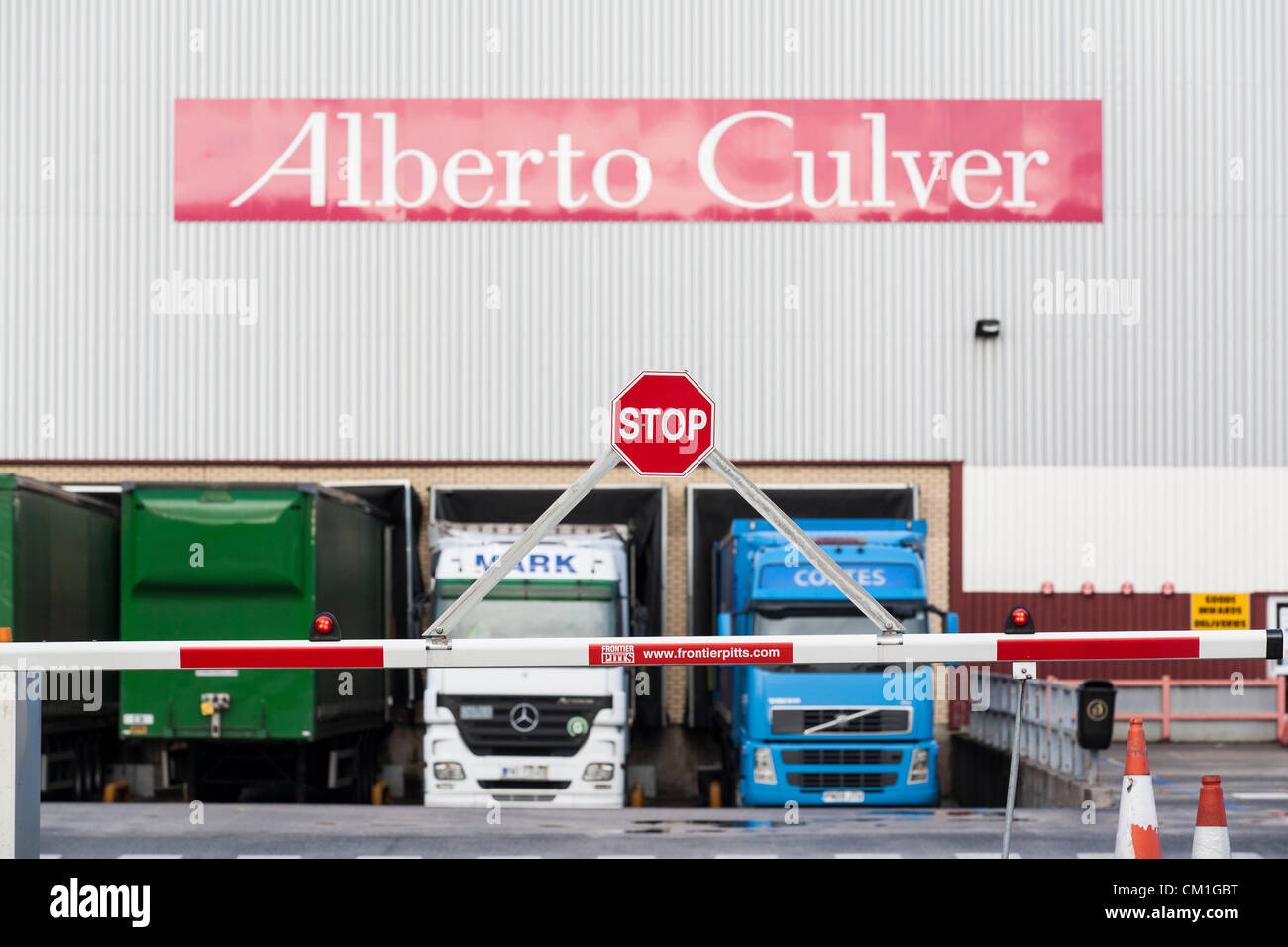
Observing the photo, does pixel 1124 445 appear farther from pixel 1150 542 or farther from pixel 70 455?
pixel 70 455

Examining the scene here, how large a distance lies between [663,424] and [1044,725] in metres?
12.7

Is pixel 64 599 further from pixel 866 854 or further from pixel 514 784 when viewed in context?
pixel 866 854

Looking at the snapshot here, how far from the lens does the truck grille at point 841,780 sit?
1586cm

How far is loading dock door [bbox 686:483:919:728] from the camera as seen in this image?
21453mm

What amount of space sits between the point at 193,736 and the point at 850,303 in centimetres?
1242

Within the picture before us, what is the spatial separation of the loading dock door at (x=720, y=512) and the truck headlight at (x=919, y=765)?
5.50 m

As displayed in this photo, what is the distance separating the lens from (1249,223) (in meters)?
24.4

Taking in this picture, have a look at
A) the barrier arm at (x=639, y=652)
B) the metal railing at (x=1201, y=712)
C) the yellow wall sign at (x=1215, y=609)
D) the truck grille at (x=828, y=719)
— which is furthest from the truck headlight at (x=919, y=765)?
the barrier arm at (x=639, y=652)

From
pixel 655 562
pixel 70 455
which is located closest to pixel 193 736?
pixel 655 562

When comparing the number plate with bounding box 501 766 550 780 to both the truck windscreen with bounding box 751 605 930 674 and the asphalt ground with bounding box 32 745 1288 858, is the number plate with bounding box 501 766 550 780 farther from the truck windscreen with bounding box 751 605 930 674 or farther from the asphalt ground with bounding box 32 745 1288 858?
the truck windscreen with bounding box 751 605 930 674

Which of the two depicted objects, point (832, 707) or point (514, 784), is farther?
point (832, 707)

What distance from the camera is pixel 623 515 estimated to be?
21719 millimetres

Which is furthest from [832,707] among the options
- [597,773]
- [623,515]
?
[623,515]

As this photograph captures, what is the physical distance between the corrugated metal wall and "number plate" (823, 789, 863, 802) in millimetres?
8591
